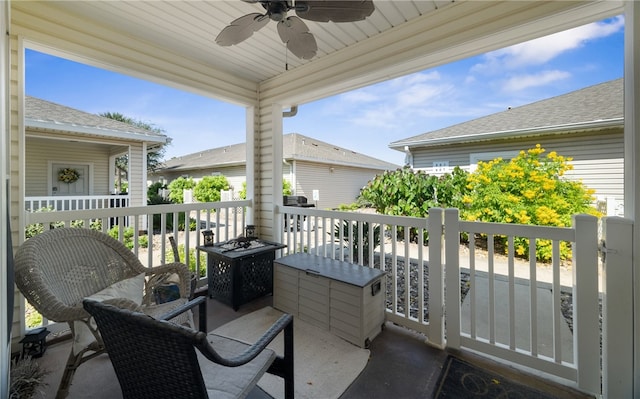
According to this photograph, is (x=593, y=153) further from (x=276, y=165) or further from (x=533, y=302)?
(x=276, y=165)

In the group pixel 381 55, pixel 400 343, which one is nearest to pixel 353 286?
pixel 400 343

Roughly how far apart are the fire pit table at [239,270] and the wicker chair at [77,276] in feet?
2.04

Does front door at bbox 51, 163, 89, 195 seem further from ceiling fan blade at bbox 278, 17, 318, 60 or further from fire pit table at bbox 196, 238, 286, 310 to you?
ceiling fan blade at bbox 278, 17, 318, 60

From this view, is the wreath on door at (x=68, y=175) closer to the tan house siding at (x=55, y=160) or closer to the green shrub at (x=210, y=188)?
the tan house siding at (x=55, y=160)

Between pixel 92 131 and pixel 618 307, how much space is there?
8.87 m

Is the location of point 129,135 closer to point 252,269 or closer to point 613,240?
point 252,269

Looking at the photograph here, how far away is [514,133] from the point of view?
6246 mm

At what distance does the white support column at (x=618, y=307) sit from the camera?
1.58 meters

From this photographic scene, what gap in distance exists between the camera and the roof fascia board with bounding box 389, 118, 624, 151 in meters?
5.20

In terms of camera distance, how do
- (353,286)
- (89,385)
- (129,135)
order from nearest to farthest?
1. (89,385)
2. (353,286)
3. (129,135)

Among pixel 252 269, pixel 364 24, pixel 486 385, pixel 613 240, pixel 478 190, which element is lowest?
pixel 486 385

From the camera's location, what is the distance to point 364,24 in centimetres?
264

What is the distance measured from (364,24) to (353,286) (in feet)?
8.19

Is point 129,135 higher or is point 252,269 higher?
point 129,135
